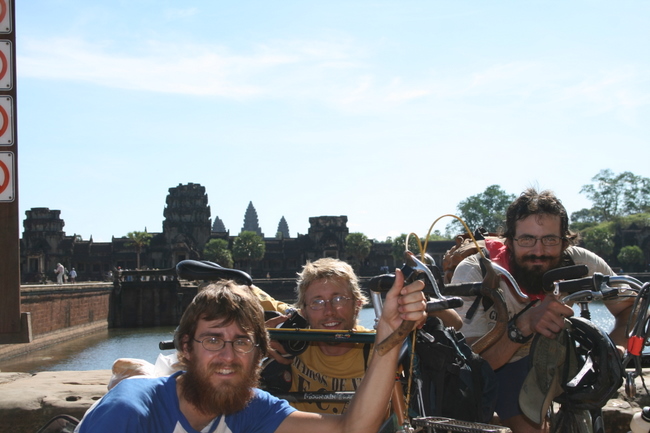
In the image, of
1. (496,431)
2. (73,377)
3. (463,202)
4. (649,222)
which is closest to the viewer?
(496,431)

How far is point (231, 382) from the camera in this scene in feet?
7.24

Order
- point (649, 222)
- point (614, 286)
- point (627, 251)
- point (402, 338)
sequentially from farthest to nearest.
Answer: point (649, 222)
point (627, 251)
point (614, 286)
point (402, 338)

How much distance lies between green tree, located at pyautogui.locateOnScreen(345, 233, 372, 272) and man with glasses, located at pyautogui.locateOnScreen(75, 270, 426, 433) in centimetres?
7198

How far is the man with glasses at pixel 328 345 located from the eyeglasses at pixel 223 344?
936mm

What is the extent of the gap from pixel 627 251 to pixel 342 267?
74.4m

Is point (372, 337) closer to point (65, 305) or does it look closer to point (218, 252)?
point (65, 305)

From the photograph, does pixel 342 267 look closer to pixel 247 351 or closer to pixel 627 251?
pixel 247 351

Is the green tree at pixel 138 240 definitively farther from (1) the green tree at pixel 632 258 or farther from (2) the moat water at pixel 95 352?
(1) the green tree at pixel 632 258

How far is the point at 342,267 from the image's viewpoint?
11.2 feet

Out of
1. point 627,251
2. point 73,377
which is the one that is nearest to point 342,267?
point 73,377

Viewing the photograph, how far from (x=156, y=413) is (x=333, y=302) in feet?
4.25

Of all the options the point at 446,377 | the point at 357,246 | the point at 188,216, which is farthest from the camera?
the point at 188,216

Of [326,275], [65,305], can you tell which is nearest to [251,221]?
[65,305]

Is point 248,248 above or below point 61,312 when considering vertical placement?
above
